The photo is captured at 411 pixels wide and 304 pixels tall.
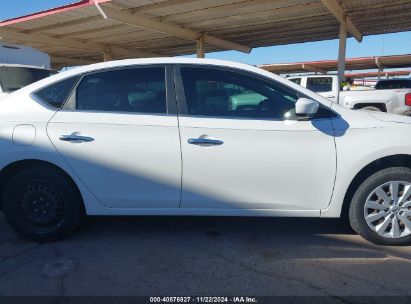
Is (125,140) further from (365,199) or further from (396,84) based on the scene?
(396,84)

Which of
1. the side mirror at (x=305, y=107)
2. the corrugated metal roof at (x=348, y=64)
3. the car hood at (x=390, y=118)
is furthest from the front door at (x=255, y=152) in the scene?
the corrugated metal roof at (x=348, y=64)

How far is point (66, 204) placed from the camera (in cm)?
330

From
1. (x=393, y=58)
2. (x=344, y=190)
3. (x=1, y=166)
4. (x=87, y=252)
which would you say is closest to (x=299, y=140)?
(x=344, y=190)

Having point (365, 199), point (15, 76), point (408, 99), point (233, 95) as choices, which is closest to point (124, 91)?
point (233, 95)

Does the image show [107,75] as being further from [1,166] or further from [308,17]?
[308,17]

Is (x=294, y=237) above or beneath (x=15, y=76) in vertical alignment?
beneath

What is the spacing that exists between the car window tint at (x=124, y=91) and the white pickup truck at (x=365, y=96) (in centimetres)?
891

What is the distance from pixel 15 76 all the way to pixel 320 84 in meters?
9.12

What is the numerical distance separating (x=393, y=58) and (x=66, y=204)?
29686 millimetres

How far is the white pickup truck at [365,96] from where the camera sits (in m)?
11.5

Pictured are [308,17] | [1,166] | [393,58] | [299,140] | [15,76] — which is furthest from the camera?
[393,58]

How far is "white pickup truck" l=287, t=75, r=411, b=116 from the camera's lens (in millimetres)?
11523

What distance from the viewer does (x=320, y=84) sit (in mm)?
12086

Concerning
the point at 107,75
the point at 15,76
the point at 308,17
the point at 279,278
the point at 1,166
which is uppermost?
the point at 308,17
